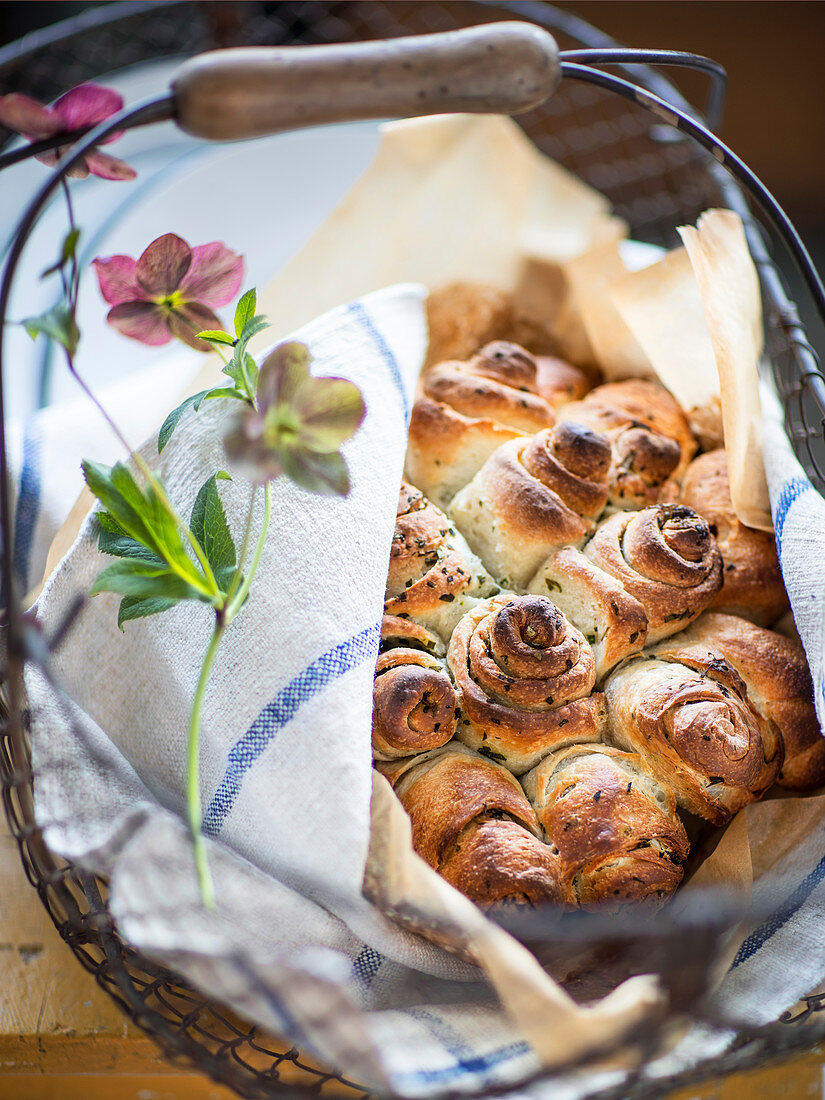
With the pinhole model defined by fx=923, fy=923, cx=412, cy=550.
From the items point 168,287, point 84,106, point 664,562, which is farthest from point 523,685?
point 84,106

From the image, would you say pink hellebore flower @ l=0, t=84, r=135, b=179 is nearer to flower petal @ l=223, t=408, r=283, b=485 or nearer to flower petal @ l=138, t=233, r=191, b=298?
flower petal @ l=138, t=233, r=191, b=298

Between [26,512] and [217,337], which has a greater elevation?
[217,337]

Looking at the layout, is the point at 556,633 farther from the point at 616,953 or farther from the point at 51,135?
the point at 51,135

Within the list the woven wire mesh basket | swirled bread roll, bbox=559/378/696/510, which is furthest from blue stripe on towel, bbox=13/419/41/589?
swirled bread roll, bbox=559/378/696/510

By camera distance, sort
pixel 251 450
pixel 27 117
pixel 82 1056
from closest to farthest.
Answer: pixel 251 450
pixel 27 117
pixel 82 1056

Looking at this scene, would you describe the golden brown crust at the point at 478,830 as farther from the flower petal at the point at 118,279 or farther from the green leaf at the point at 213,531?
the flower petal at the point at 118,279

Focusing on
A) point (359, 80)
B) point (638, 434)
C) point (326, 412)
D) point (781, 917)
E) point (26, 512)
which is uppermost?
point (359, 80)

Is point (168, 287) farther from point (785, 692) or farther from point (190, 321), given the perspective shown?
point (785, 692)
